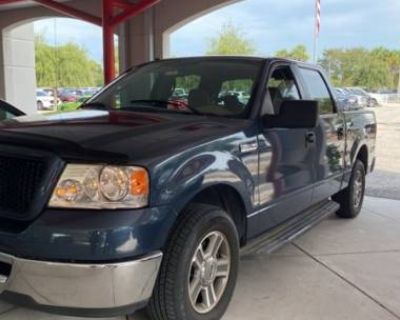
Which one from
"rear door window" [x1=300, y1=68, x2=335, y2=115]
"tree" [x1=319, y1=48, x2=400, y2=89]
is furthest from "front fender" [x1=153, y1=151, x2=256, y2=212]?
"tree" [x1=319, y1=48, x2=400, y2=89]

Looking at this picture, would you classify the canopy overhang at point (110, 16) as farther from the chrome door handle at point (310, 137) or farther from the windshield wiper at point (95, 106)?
the chrome door handle at point (310, 137)

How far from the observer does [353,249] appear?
16.8ft

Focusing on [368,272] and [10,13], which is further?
[10,13]

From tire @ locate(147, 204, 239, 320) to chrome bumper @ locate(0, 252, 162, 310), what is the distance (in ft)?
0.90

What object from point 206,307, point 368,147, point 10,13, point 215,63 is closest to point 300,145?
point 215,63

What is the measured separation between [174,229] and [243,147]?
2.80 feet

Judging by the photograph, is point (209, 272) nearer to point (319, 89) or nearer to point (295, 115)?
point (295, 115)

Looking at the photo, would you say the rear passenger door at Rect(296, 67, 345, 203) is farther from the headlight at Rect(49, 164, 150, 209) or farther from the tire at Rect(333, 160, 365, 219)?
the headlight at Rect(49, 164, 150, 209)

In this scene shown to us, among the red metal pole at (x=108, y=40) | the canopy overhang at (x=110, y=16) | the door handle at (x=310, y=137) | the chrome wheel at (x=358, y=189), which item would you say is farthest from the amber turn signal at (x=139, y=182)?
the red metal pole at (x=108, y=40)

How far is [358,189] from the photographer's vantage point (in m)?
6.39

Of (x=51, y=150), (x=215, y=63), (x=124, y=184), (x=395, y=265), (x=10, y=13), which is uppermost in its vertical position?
(x=10, y=13)

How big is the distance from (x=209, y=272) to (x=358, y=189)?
12.0 ft

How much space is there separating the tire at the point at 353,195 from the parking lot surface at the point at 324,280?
1.14 ft

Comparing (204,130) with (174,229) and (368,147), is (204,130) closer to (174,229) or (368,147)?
(174,229)
